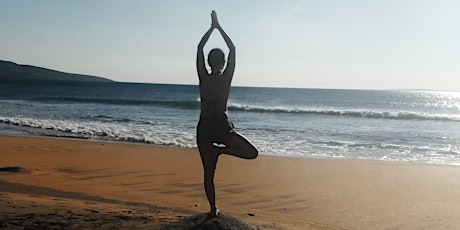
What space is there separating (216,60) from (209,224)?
1.65 m

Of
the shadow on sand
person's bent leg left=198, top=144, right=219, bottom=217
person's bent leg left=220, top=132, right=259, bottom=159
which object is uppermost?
person's bent leg left=220, top=132, right=259, bottom=159

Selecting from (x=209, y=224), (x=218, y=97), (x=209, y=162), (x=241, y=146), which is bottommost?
(x=209, y=224)

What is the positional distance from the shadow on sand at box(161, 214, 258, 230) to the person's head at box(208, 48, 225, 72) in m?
1.55

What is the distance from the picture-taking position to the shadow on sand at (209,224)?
196 inches

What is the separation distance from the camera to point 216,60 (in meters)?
4.69

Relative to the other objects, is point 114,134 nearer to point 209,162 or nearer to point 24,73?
point 209,162

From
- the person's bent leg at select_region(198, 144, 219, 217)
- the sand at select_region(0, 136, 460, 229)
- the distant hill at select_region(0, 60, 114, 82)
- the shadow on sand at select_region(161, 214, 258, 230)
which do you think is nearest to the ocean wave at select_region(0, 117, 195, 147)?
the sand at select_region(0, 136, 460, 229)

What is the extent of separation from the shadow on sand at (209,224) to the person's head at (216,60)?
155cm

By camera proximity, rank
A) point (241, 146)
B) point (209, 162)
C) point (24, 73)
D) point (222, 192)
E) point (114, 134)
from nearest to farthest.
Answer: point (241, 146), point (209, 162), point (222, 192), point (114, 134), point (24, 73)

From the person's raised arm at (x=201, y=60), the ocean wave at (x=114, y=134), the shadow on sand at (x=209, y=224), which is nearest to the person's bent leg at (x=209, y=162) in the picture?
the shadow on sand at (x=209, y=224)

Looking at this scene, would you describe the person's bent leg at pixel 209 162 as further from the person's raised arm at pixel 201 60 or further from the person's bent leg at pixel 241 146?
the person's raised arm at pixel 201 60

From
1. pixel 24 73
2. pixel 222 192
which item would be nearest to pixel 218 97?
pixel 222 192

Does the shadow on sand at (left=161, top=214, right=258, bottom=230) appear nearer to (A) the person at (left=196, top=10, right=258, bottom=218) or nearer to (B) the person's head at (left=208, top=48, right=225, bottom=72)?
(A) the person at (left=196, top=10, right=258, bottom=218)

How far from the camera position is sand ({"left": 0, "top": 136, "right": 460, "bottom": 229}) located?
575cm
